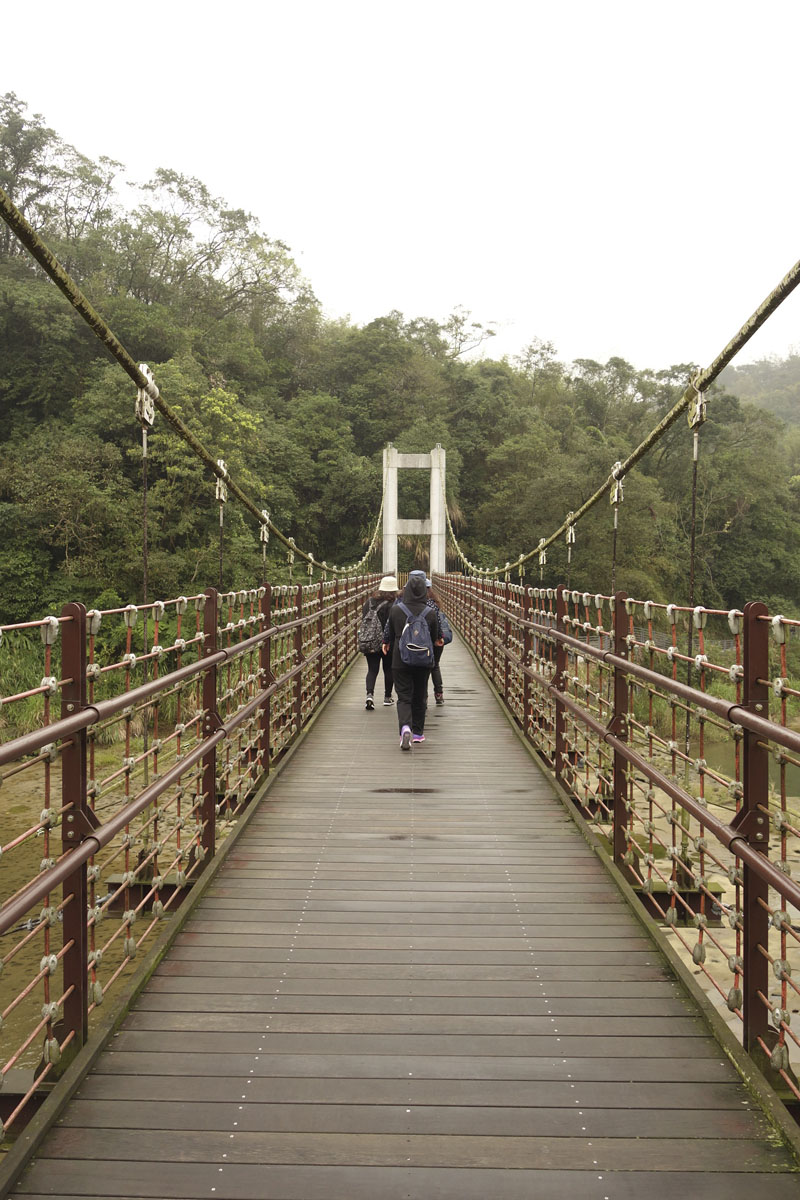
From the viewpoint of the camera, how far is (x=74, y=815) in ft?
6.09

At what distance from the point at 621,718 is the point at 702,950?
0.93 metres

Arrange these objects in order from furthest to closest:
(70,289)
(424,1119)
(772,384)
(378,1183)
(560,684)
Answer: (772,384)
(560,684)
(70,289)
(424,1119)
(378,1183)

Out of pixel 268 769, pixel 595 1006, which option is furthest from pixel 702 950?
pixel 268 769

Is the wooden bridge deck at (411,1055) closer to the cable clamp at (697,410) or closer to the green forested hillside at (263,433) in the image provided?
the cable clamp at (697,410)

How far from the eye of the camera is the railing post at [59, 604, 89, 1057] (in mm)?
1829

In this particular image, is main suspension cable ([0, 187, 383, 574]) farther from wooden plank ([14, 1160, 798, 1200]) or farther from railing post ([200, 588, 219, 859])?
wooden plank ([14, 1160, 798, 1200])

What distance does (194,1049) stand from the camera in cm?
194

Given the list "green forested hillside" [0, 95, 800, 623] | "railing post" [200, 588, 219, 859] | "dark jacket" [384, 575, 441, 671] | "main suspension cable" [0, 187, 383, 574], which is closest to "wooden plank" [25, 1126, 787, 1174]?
"railing post" [200, 588, 219, 859]

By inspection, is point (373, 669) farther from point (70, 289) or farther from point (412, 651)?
point (70, 289)

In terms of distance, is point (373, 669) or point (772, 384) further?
point (772, 384)

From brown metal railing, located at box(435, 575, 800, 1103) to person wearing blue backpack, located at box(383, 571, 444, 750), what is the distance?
56 centimetres

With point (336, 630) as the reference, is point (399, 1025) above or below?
below

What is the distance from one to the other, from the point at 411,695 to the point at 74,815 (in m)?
3.41

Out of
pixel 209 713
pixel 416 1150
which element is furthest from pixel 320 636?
pixel 416 1150
